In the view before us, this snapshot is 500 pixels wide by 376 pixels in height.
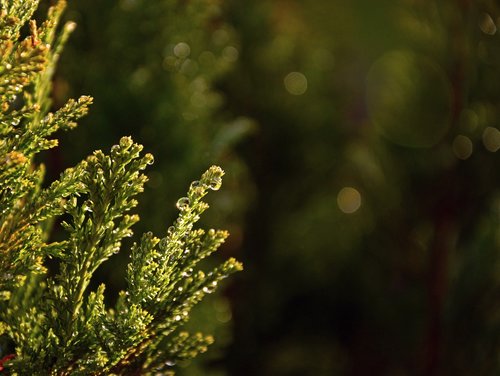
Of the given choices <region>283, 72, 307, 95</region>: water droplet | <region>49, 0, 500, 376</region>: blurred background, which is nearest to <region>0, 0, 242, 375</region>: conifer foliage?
<region>49, 0, 500, 376</region>: blurred background

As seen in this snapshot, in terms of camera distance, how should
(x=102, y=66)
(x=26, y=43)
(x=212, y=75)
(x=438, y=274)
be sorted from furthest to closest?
1. (x=438, y=274)
2. (x=212, y=75)
3. (x=102, y=66)
4. (x=26, y=43)

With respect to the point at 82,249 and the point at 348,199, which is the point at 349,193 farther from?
the point at 82,249

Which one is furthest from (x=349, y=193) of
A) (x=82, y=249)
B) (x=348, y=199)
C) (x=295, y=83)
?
(x=82, y=249)

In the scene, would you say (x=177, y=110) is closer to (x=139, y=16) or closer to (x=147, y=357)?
(x=139, y=16)

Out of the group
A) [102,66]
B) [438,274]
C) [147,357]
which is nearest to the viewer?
[147,357]

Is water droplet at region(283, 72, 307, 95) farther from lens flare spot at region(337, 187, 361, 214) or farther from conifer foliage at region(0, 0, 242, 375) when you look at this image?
conifer foliage at region(0, 0, 242, 375)

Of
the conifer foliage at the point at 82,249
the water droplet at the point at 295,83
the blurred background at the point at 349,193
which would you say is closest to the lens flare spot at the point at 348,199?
the blurred background at the point at 349,193

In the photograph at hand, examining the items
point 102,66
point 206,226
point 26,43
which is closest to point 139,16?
point 102,66

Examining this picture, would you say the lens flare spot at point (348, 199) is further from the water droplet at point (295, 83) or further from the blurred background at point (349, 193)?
the water droplet at point (295, 83)
